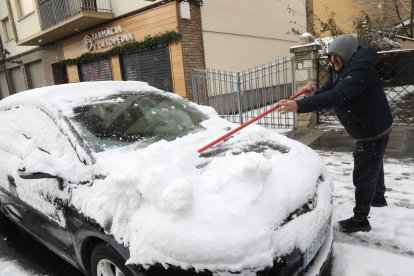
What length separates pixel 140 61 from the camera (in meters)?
11.2

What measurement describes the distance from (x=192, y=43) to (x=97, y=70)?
473 centimetres

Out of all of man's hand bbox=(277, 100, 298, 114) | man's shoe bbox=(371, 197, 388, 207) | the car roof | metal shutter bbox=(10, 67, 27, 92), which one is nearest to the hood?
man's hand bbox=(277, 100, 298, 114)

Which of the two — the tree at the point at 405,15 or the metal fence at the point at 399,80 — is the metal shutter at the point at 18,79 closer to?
the metal fence at the point at 399,80

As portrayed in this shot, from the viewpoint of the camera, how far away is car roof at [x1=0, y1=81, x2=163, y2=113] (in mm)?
2998

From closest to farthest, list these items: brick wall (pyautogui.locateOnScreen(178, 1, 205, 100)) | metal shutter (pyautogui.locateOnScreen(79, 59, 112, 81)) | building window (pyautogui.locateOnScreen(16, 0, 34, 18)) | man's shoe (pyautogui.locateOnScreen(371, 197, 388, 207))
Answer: man's shoe (pyautogui.locateOnScreen(371, 197, 388, 207))
brick wall (pyautogui.locateOnScreen(178, 1, 205, 100))
metal shutter (pyautogui.locateOnScreen(79, 59, 112, 81))
building window (pyautogui.locateOnScreen(16, 0, 34, 18))

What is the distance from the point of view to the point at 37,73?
17234 millimetres

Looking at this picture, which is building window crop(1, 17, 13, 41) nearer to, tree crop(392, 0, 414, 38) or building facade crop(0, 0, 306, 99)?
building facade crop(0, 0, 306, 99)

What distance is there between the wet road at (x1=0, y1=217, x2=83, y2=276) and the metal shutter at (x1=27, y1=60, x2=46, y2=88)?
47.4ft

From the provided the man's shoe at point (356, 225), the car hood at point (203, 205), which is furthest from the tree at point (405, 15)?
the car hood at point (203, 205)

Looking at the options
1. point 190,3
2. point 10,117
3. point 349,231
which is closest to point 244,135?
point 349,231

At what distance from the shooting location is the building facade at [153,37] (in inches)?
397

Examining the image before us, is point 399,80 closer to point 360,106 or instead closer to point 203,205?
point 360,106

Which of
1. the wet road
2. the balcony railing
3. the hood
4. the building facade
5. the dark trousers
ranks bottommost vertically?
the wet road

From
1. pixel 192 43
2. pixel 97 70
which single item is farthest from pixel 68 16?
pixel 192 43
